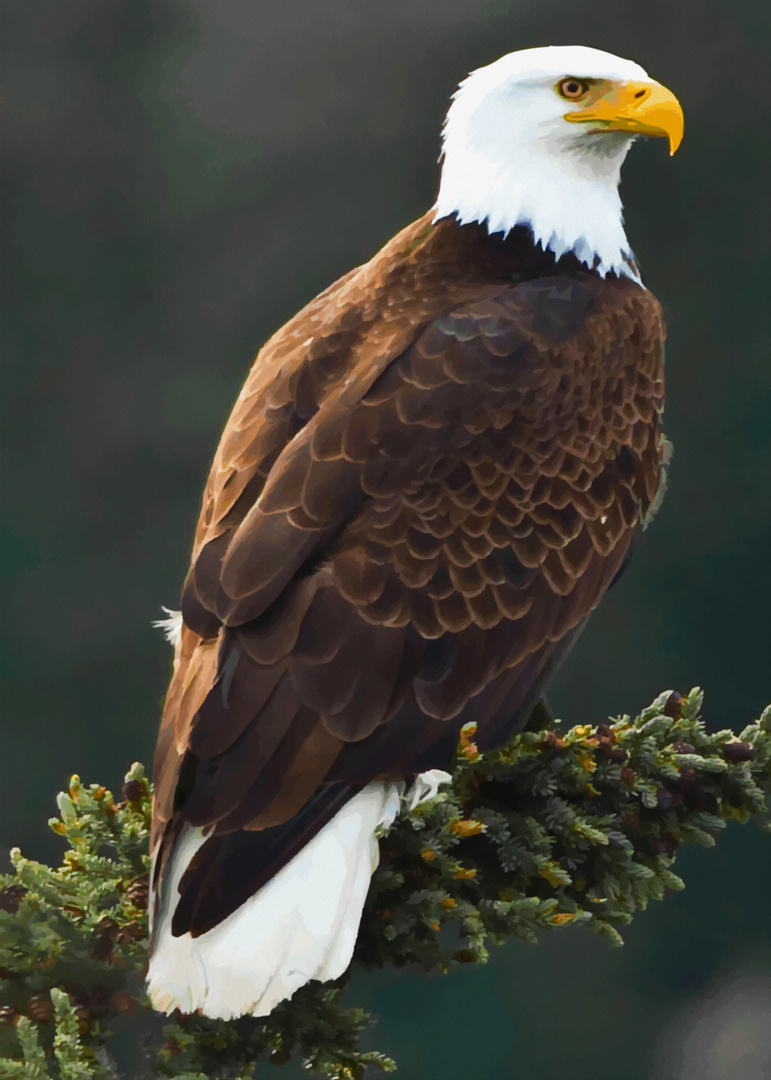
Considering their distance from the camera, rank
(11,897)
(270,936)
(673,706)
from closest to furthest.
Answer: (270,936) < (11,897) < (673,706)

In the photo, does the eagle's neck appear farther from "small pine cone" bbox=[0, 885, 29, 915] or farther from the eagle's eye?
"small pine cone" bbox=[0, 885, 29, 915]

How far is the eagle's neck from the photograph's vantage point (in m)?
1.52

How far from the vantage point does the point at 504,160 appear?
154 centimetres

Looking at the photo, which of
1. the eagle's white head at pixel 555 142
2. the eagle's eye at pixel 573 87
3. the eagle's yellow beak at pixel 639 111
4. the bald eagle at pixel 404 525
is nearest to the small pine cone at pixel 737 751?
the bald eagle at pixel 404 525

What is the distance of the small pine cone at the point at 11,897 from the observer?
4.05 ft

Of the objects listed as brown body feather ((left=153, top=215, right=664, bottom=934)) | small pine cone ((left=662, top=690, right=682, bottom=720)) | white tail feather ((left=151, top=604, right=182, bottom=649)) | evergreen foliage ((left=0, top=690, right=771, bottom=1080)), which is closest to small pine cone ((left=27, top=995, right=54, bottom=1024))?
evergreen foliage ((left=0, top=690, right=771, bottom=1080))

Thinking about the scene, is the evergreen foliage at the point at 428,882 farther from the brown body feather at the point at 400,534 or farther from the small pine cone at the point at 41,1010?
the brown body feather at the point at 400,534

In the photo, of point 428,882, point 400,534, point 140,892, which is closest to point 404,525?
point 400,534

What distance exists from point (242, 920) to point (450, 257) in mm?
926

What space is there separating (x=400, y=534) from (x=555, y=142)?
667 mm

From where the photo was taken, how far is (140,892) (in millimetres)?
1257

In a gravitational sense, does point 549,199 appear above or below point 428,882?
above

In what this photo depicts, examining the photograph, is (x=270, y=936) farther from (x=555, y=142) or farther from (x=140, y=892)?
(x=555, y=142)

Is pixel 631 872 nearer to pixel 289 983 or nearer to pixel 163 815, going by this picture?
pixel 289 983
